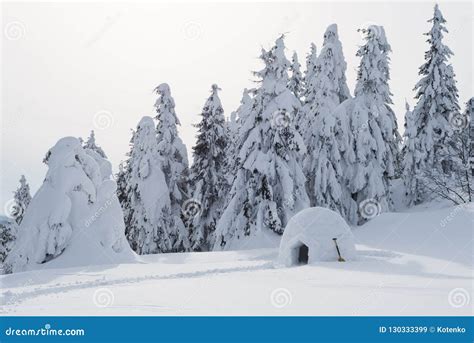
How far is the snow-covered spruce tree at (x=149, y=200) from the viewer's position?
29.1 meters

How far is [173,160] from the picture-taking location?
31094 mm

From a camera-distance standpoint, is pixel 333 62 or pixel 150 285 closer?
pixel 150 285

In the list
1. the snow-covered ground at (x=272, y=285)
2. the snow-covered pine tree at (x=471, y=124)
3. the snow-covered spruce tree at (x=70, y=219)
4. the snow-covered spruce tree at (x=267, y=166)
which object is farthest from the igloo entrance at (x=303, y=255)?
the snow-covered pine tree at (x=471, y=124)

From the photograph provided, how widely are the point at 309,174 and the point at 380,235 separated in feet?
29.4

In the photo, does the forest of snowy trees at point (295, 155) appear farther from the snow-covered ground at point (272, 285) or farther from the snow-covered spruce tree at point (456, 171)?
the snow-covered ground at point (272, 285)

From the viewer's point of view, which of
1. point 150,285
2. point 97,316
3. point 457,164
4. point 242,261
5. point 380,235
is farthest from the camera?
point 457,164

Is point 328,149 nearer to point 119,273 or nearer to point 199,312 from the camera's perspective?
point 119,273

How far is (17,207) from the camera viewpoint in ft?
143

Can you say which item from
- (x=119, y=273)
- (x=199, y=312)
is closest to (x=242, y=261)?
(x=119, y=273)

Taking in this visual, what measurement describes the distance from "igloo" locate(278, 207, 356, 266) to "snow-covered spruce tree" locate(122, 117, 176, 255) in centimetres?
1309

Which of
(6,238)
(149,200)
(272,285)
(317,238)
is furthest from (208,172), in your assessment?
(6,238)

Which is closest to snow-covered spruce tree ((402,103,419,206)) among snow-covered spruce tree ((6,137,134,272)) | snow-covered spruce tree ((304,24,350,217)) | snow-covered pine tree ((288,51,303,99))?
snow-covered spruce tree ((304,24,350,217))

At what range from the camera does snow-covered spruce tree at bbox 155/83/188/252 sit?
30281 millimetres

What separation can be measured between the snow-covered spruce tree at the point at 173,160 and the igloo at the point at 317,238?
530 inches
